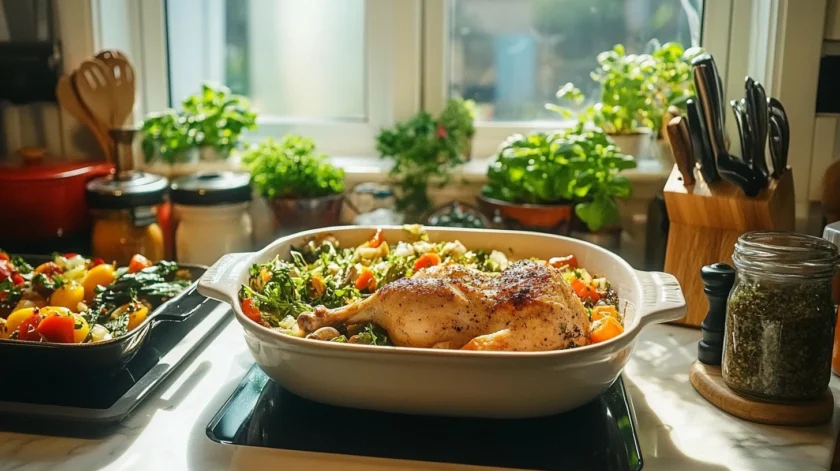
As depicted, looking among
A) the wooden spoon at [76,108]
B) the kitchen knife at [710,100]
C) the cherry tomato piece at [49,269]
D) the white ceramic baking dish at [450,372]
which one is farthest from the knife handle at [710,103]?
the wooden spoon at [76,108]

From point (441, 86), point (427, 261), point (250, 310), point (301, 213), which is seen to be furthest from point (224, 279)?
point (441, 86)

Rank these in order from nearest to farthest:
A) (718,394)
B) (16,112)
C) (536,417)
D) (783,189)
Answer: (536,417) → (718,394) → (783,189) → (16,112)

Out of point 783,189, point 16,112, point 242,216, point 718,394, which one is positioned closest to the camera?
point 718,394

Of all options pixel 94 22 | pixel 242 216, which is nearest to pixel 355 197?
pixel 242 216

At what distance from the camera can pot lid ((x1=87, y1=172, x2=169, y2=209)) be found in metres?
1.41

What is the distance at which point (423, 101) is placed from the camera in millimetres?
1802

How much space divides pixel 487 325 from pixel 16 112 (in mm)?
1254

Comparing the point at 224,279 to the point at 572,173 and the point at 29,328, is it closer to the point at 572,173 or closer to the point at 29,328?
the point at 29,328

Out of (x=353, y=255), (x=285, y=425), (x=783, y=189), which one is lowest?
(x=285, y=425)

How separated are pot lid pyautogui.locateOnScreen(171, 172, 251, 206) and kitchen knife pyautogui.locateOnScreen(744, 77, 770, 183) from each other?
0.86 metres

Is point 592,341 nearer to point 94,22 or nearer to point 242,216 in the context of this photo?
point 242,216

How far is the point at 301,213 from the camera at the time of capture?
1538mm

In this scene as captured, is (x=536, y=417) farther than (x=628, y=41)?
No

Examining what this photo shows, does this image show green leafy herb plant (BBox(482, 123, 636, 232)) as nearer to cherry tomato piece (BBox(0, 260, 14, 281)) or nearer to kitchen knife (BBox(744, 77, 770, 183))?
kitchen knife (BBox(744, 77, 770, 183))
